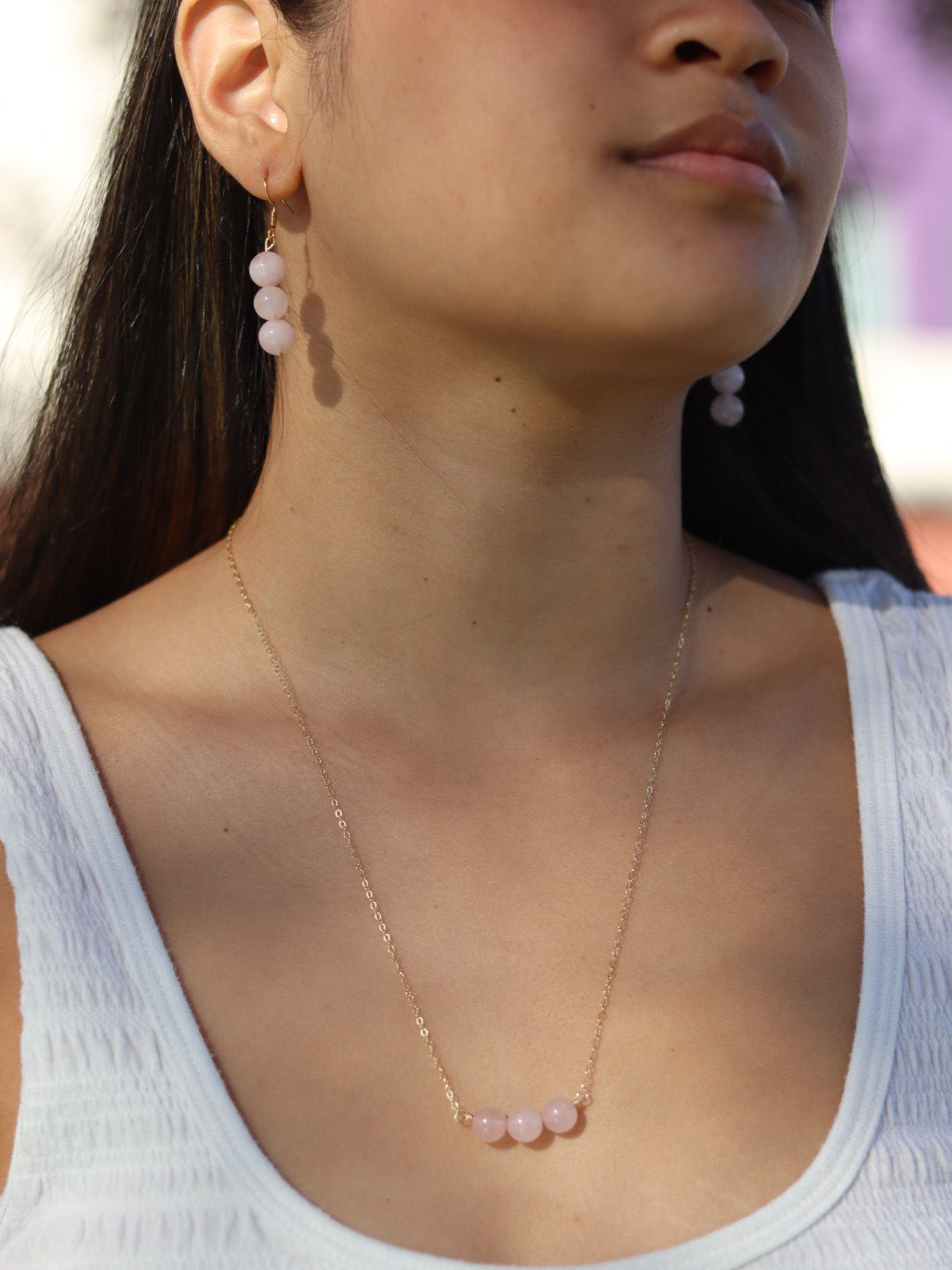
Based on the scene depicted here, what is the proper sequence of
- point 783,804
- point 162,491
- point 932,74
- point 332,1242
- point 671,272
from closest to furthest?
point 332,1242
point 671,272
point 783,804
point 162,491
point 932,74

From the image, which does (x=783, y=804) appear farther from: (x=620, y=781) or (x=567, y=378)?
(x=567, y=378)

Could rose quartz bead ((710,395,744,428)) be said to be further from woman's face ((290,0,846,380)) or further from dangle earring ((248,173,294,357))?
dangle earring ((248,173,294,357))

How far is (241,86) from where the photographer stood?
1835mm

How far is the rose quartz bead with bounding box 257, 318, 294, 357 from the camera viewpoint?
6.08 feet

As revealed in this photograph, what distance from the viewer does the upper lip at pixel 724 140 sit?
1.50 m

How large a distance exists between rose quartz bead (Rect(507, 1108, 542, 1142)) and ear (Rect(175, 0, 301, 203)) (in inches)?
44.3

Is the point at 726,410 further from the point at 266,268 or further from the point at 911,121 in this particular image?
the point at 911,121

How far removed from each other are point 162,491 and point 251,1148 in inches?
42.4

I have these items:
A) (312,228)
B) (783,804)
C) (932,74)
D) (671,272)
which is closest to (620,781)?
(783,804)

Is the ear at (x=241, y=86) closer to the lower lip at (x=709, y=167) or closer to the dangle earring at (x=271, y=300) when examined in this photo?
the dangle earring at (x=271, y=300)

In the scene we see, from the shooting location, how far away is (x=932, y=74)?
25.6ft

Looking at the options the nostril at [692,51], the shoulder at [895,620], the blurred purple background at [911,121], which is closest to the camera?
the nostril at [692,51]

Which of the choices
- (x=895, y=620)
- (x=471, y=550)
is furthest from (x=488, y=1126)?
(x=895, y=620)

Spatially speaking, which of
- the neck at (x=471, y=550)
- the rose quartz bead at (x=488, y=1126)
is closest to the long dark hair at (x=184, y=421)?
the neck at (x=471, y=550)
